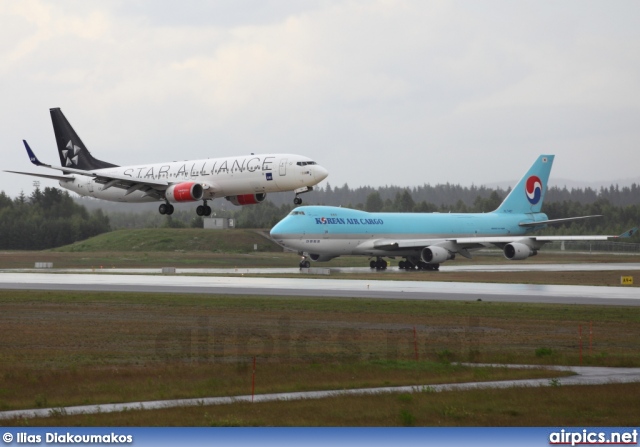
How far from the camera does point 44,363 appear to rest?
23531 millimetres

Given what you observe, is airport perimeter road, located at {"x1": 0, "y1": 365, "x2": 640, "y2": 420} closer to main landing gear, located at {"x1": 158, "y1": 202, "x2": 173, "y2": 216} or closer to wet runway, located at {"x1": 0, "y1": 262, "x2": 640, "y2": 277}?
main landing gear, located at {"x1": 158, "y1": 202, "x2": 173, "y2": 216}

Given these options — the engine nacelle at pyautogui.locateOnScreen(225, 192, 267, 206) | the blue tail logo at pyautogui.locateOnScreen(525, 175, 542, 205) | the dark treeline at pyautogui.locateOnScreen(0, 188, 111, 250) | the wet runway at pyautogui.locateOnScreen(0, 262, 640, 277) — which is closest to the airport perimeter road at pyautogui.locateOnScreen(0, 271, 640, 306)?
the engine nacelle at pyautogui.locateOnScreen(225, 192, 267, 206)

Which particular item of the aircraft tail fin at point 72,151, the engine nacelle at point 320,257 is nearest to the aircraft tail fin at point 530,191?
the engine nacelle at point 320,257

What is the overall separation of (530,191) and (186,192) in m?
45.9

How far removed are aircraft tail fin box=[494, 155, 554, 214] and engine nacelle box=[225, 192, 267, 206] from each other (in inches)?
1509

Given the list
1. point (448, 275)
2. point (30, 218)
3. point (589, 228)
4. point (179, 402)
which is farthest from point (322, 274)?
point (589, 228)

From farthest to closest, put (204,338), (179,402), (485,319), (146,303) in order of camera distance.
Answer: (146,303) < (485,319) < (204,338) < (179,402)

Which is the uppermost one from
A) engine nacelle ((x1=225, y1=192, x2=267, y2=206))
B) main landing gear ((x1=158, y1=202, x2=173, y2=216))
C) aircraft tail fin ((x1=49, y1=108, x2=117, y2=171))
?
aircraft tail fin ((x1=49, y1=108, x2=117, y2=171))

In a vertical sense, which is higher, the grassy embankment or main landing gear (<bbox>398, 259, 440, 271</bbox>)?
main landing gear (<bbox>398, 259, 440, 271</bbox>)

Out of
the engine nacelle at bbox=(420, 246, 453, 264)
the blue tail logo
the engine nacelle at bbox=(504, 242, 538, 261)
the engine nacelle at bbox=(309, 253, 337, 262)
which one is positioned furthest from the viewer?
the blue tail logo

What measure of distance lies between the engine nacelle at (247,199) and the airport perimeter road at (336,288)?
452 cm

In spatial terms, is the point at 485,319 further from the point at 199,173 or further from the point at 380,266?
the point at 380,266

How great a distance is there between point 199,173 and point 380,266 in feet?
83.5

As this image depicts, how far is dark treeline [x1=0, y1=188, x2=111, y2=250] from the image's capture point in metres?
110
